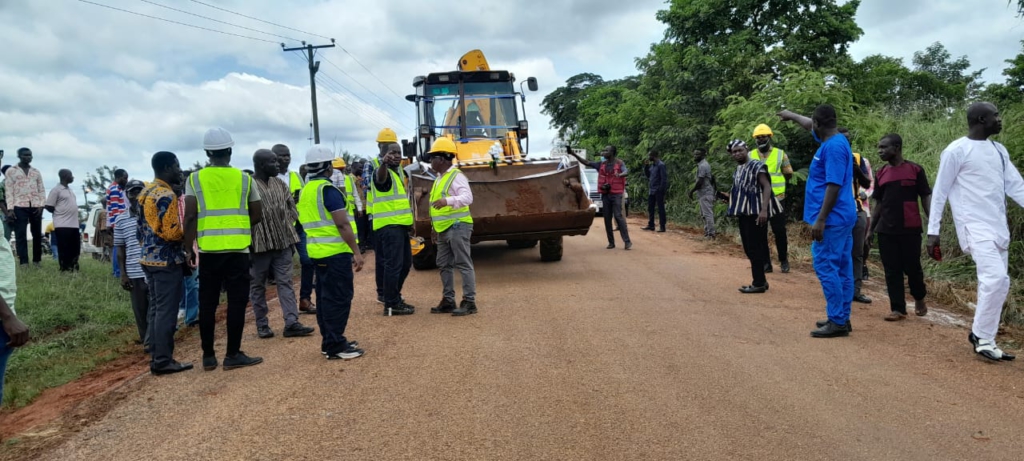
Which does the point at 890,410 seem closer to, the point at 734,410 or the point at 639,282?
the point at 734,410

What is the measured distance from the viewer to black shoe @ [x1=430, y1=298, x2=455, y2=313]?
6902mm

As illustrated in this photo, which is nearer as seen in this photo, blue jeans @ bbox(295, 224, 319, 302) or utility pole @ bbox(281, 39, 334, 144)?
blue jeans @ bbox(295, 224, 319, 302)

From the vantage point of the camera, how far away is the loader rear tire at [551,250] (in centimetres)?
1002

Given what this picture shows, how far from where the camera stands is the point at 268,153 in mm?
6059

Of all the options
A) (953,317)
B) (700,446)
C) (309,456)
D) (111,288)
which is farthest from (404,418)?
(111,288)

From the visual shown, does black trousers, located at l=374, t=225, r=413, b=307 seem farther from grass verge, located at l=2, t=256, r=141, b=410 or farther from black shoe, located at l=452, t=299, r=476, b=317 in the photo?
grass verge, located at l=2, t=256, r=141, b=410

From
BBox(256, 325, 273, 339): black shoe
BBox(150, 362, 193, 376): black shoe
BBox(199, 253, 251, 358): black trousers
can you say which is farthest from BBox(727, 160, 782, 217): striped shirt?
BBox(150, 362, 193, 376): black shoe

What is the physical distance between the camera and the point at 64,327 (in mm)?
7812

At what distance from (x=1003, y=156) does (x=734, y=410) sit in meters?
2.94

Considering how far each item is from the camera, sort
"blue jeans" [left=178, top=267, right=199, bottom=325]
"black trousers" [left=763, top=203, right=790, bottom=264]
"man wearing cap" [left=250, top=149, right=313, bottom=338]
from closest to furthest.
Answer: "man wearing cap" [left=250, top=149, right=313, bottom=338], "blue jeans" [left=178, top=267, right=199, bottom=325], "black trousers" [left=763, top=203, right=790, bottom=264]

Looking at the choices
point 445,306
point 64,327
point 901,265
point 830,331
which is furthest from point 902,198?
point 64,327

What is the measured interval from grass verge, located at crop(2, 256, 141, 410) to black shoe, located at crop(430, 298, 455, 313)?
3.04 m

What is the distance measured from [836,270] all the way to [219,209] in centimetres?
484

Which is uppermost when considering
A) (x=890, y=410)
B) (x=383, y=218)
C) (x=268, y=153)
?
(x=268, y=153)
